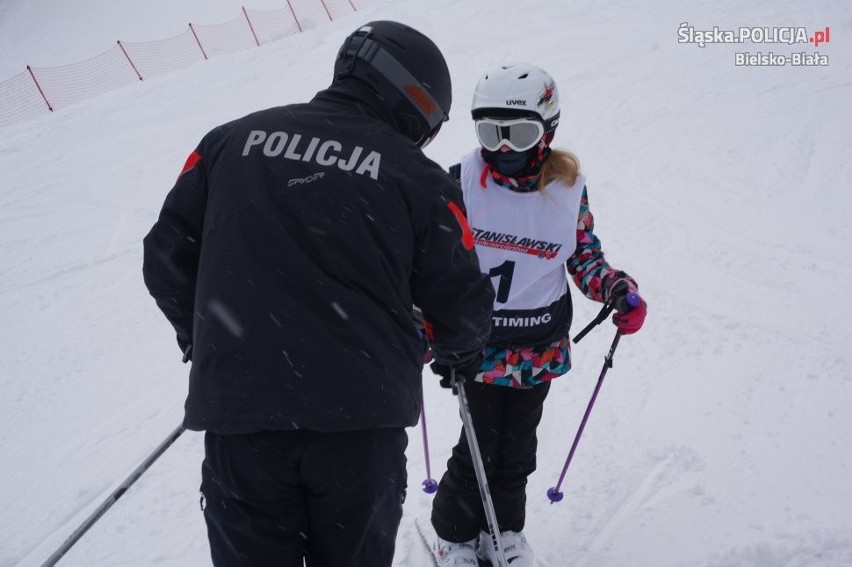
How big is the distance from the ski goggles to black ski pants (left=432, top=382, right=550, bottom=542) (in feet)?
3.43

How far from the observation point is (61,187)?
9742mm

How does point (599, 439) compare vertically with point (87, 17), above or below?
below

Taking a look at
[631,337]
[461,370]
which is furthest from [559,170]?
[631,337]

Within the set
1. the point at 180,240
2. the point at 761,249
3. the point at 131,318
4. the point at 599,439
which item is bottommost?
the point at 761,249

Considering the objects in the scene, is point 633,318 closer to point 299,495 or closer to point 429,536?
point 299,495

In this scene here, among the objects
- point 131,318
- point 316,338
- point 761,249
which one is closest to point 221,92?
point 131,318

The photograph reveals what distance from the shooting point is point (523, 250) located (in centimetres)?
260

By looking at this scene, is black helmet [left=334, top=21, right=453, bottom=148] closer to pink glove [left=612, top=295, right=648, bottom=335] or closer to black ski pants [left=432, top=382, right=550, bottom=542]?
pink glove [left=612, top=295, right=648, bottom=335]

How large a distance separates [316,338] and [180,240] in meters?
0.56

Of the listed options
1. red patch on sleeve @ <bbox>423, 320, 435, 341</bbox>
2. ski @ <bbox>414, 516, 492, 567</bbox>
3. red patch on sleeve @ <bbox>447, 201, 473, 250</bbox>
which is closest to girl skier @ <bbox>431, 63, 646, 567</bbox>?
red patch on sleeve @ <bbox>423, 320, 435, 341</bbox>

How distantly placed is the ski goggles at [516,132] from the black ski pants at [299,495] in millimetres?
1303

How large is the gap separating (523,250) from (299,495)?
4.54 feet

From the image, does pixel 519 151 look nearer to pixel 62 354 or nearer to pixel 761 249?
pixel 761 249

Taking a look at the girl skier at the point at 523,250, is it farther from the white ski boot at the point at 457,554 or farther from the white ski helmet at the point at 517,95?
the white ski boot at the point at 457,554
